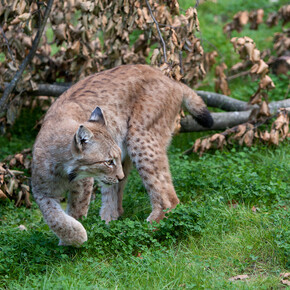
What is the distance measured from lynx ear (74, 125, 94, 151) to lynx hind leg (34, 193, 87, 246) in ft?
2.01

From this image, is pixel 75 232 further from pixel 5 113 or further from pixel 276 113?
pixel 276 113

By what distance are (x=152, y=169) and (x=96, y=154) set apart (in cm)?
86

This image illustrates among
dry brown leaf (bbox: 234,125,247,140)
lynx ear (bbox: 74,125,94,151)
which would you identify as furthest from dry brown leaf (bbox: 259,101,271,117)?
lynx ear (bbox: 74,125,94,151)

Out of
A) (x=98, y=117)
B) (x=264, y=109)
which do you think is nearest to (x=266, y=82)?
(x=264, y=109)

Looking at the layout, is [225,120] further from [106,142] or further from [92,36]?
[106,142]

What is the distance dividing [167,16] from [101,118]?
221 centimetres

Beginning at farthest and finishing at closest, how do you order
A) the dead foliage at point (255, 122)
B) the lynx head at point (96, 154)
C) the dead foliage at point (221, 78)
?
the dead foliage at point (221, 78)
the dead foliage at point (255, 122)
the lynx head at point (96, 154)

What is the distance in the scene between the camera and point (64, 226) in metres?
4.41

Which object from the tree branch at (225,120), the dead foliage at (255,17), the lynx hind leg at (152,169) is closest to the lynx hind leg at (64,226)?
the lynx hind leg at (152,169)

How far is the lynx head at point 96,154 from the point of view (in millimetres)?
4484

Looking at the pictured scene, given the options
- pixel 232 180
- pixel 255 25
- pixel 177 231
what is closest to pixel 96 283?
pixel 177 231

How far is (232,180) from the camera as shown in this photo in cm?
554

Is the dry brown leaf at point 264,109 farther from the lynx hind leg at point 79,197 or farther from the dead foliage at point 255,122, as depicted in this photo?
the lynx hind leg at point 79,197

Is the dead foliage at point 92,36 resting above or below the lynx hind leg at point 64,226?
above
